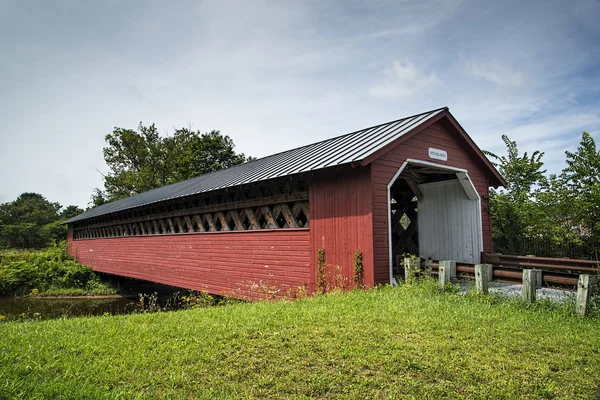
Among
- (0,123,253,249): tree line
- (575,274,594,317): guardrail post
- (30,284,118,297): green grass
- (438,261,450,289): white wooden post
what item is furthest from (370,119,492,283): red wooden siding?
(0,123,253,249): tree line

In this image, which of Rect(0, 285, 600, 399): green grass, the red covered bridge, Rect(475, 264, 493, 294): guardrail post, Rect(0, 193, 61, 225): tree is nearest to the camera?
Rect(0, 285, 600, 399): green grass

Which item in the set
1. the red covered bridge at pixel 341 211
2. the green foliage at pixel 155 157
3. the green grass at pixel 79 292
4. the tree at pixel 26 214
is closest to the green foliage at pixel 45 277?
the green grass at pixel 79 292

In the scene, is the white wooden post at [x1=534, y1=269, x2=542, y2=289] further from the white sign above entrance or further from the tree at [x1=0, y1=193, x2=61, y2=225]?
the tree at [x1=0, y1=193, x2=61, y2=225]

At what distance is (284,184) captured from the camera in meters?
9.60

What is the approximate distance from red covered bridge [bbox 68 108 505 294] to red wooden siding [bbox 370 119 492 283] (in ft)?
0.07

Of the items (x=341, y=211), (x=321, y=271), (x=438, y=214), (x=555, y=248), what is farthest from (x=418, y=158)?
(x=555, y=248)

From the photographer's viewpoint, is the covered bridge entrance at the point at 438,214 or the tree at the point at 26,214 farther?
the tree at the point at 26,214

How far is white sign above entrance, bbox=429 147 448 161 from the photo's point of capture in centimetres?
923

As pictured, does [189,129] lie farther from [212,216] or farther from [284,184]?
[284,184]

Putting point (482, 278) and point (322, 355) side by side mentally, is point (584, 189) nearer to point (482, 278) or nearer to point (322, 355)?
point (482, 278)

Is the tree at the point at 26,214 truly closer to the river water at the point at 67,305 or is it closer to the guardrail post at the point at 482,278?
the river water at the point at 67,305

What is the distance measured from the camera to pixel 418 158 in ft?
29.3

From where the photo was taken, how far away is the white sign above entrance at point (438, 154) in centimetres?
923

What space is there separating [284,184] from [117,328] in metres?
4.97
